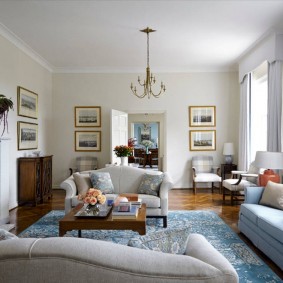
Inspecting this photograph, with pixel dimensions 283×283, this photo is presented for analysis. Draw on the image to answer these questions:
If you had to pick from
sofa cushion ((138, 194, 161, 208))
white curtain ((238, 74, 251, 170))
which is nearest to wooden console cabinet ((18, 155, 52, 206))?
sofa cushion ((138, 194, 161, 208))

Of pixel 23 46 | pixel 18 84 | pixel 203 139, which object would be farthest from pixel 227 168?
pixel 23 46

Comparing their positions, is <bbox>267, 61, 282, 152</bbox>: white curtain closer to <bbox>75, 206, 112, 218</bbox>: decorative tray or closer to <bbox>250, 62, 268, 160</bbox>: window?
<bbox>250, 62, 268, 160</bbox>: window

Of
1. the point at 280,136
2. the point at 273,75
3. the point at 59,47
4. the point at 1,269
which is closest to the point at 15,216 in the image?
the point at 59,47

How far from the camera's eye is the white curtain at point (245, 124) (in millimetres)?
6840

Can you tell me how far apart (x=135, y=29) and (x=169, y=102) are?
10.5 ft

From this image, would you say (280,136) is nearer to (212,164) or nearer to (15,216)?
(212,164)

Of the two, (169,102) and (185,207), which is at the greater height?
(169,102)

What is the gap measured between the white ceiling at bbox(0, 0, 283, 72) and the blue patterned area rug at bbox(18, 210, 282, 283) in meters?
3.30

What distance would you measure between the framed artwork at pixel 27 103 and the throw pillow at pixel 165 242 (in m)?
5.28

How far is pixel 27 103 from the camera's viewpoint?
21.3 ft

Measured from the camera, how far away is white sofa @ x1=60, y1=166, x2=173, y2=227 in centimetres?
464

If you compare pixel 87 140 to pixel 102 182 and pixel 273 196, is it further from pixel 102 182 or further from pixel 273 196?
pixel 273 196

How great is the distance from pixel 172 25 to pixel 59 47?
260 centimetres

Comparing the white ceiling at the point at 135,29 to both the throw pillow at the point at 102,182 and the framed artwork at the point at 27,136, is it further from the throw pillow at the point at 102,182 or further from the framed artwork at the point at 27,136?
the throw pillow at the point at 102,182
